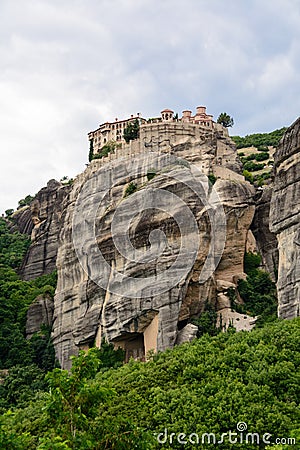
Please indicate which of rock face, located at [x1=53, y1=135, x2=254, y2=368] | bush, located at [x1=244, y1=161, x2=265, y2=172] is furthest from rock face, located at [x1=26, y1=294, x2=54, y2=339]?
bush, located at [x1=244, y1=161, x2=265, y2=172]

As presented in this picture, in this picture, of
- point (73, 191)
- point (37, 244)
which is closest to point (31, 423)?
point (73, 191)

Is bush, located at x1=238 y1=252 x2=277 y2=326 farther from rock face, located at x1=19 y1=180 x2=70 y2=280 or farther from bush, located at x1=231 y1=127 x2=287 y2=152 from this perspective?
bush, located at x1=231 y1=127 x2=287 y2=152

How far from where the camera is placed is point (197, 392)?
26.1 m

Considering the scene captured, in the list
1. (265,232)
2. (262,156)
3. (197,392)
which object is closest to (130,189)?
(265,232)

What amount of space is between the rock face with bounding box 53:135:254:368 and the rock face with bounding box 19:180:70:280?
11163 millimetres

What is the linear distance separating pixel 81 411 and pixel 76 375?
2.45 feet

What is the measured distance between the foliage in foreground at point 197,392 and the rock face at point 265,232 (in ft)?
46.7

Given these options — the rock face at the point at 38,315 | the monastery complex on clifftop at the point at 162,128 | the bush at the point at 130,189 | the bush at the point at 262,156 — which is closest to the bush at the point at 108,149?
the monastery complex on clifftop at the point at 162,128

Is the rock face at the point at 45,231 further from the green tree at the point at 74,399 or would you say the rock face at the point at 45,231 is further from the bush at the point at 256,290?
the green tree at the point at 74,399

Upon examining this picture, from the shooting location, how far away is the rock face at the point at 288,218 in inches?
1345

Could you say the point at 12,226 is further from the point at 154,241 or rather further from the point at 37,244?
the point at 154,241

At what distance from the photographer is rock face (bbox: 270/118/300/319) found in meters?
34.2

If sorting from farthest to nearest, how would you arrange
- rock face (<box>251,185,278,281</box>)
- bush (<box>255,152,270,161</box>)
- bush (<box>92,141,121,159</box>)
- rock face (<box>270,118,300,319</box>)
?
1. bush (<box>255,152,270,161</box>)
2. bush (<box>92,141,121,159</box>)
3. rock face (<box>251,185,278,281</box>)
4. rock face (<box>270,118,300,319</box>)

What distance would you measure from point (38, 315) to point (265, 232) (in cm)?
1598
